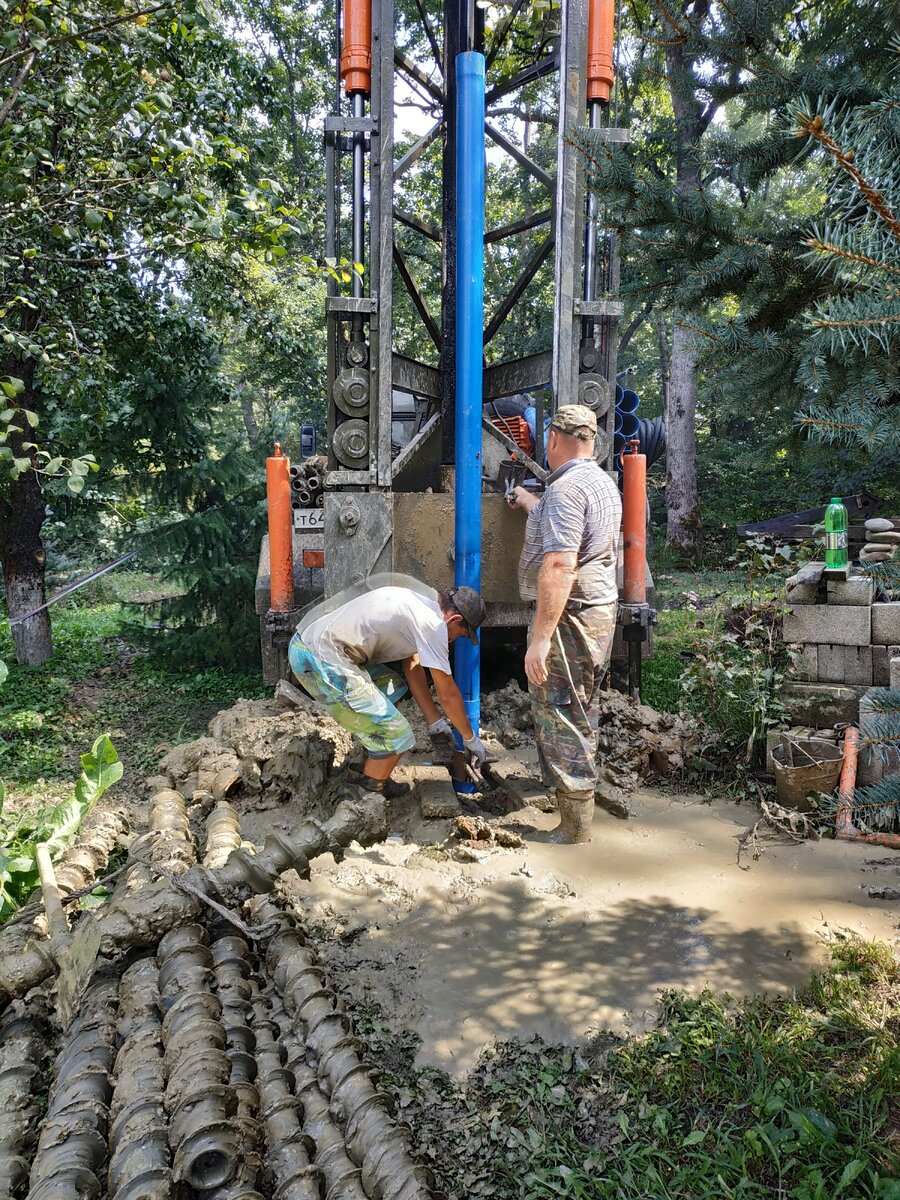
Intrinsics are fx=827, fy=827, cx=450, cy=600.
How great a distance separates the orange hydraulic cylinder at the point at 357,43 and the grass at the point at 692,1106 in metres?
4.87

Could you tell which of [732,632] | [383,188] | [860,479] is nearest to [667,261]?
[383,188]

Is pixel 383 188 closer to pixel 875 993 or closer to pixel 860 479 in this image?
pixel 875 993

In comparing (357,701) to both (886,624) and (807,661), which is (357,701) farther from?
(886,624)

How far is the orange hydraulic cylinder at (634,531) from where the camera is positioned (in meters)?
5.20

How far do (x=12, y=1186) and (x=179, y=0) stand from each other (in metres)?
4.32

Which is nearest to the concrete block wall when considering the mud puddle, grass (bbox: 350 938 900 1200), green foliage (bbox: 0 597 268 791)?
the mud puddle

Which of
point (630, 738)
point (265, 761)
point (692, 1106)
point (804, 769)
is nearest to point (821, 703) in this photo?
point (804, 769)

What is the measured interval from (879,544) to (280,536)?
11.8ft

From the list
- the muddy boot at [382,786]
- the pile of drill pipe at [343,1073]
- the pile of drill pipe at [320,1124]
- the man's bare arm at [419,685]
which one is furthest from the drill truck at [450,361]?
the pile of drill pipe at [320,1124]

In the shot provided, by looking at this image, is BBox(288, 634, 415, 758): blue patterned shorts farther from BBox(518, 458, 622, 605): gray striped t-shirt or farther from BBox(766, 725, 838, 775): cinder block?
BBox(766, 725, 838, 775): cinder block

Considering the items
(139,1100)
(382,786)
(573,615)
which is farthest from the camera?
(382,786)

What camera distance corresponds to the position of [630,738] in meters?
4.89

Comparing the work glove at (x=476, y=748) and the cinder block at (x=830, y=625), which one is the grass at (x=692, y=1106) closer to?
the work glove at (x=476, y=748)

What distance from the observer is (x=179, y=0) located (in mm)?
3545
